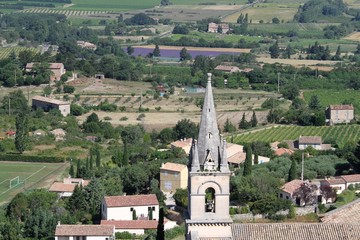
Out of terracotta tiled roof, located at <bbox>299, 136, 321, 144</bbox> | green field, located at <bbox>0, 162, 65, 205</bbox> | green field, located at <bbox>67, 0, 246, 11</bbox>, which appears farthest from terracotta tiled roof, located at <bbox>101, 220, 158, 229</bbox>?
green field, located at <bbox>67, 0, 246, 11</bbox>

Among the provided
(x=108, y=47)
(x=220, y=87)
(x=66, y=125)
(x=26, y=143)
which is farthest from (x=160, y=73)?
(x=26, y=143)

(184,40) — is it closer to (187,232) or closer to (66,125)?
(66,125)

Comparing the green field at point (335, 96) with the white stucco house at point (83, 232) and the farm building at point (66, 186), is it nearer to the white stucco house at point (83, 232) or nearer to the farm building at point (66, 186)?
the farm building at point (66, 186)

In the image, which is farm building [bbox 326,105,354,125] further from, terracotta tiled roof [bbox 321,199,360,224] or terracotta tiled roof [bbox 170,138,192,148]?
terracotta tiled roof [bbox 321,199,360,224]

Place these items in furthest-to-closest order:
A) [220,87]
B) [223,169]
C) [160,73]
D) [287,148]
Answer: [160,73]
[220,87]
[287,148]
[223,169]

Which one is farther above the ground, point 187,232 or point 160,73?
point 187,232

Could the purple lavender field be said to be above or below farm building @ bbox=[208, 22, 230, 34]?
above

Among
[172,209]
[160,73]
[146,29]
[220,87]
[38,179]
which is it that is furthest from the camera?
[146,29]

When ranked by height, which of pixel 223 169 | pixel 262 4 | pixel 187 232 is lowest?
pixel 262 4

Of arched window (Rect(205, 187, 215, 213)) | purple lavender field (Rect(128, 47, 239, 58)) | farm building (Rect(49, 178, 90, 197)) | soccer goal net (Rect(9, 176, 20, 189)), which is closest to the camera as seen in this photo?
arched window (Rect(205, 187, 215, 213))
